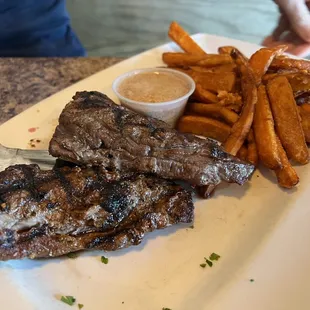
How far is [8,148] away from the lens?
2.30 metres

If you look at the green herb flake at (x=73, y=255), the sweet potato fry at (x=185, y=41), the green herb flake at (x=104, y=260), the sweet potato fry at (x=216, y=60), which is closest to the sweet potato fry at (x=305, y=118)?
the sweet potato fry at (x=216, y=60)

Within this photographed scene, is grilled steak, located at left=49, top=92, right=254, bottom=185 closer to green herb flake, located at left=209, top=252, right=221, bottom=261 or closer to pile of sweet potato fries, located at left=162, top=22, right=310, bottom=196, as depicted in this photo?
pile of sweet potato fries, located at left=162, top=22, right=310, bottom=196

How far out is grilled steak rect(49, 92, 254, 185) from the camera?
2.05 meters

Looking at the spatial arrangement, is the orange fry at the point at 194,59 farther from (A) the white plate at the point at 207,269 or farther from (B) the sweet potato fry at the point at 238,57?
(A) the white plate at the point at 207,269

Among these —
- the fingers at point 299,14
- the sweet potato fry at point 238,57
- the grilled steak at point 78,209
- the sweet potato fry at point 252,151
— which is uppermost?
the fingers at point 299,14

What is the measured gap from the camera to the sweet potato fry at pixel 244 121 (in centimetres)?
231

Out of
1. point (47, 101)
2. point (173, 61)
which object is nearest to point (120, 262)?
point (47, 101)

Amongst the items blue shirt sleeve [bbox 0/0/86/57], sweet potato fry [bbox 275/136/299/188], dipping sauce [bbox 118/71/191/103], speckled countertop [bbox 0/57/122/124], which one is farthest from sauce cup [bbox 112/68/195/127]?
blue shirt sleeve [bbox 0/0/86/57]

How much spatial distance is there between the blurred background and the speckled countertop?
3220 millimetres

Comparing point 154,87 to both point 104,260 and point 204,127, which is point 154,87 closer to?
point 204,127

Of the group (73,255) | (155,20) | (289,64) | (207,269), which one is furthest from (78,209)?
(155,20)

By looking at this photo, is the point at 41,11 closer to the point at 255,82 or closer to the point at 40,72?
the point at 40,72

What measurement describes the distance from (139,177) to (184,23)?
5234 mm

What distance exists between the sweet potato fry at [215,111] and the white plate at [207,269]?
41cm
